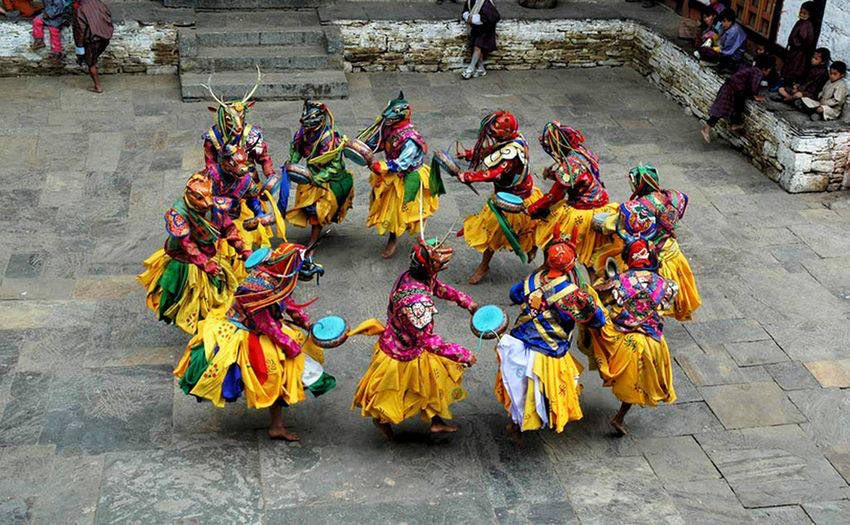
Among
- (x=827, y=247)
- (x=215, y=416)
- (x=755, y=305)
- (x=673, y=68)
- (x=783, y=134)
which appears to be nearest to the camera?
(x=215, y=416)

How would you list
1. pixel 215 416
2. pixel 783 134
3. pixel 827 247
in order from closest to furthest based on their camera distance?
pixel 215 416 → pixel 827 247 → pixel 783 134

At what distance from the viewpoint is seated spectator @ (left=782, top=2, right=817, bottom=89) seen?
10406mm

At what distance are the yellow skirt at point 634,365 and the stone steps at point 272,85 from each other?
6.70 m

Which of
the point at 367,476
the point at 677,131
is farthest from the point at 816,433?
the point at 677,131

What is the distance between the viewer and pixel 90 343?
705 centimetres

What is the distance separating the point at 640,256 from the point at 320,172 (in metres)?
2.94

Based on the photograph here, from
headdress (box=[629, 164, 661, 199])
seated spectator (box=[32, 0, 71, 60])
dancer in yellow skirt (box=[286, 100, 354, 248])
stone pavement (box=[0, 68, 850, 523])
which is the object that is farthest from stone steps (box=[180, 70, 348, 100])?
headdress (box=[629, 164, 661, 199])

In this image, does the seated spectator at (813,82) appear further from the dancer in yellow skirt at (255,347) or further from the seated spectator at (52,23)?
the seated spectator at (52,23)

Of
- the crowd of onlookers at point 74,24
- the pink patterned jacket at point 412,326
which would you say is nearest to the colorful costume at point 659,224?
the pink patterned jacket at point 412,326

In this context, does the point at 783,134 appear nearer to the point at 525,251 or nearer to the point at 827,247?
the point at 827,247

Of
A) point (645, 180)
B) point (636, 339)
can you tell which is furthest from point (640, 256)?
point (645, 180)

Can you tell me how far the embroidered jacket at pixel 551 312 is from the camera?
5613mm

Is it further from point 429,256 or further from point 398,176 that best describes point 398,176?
point 429,256

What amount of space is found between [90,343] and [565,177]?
12.0ft
